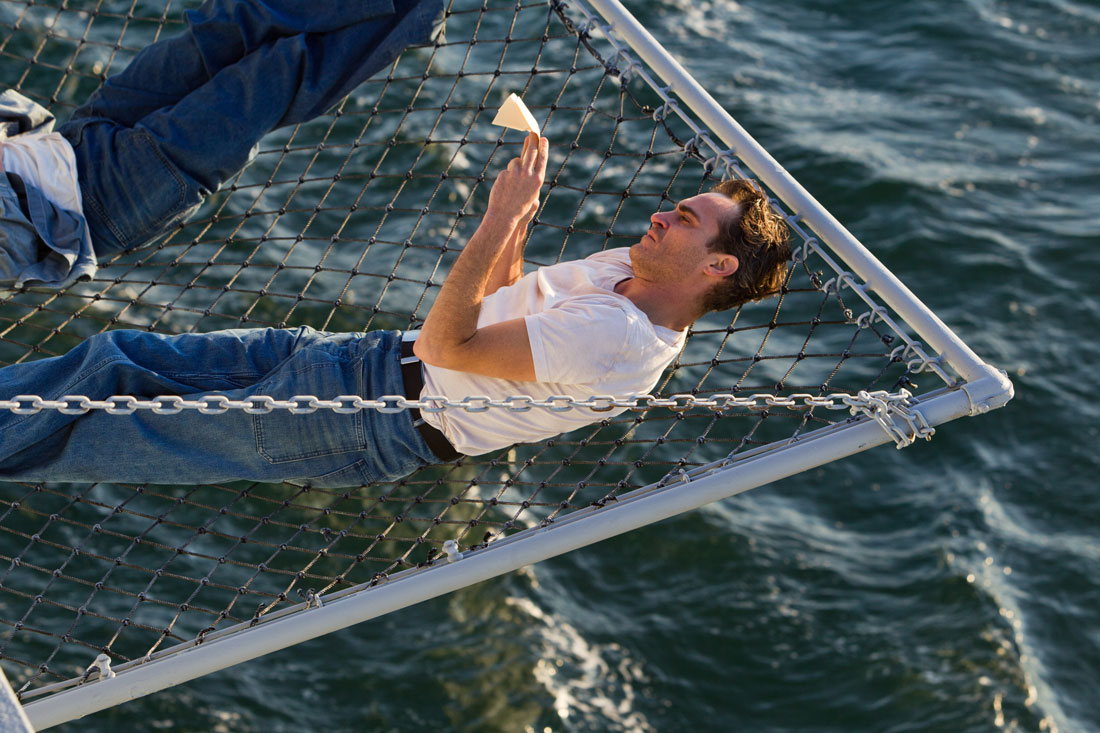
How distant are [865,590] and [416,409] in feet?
9.43

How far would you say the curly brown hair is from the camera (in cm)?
313

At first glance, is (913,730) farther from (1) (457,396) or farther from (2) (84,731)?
(2) (84,731)

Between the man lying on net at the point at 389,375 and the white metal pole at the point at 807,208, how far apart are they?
27 centimetres

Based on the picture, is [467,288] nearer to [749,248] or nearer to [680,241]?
[680,241]

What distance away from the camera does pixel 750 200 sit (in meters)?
3.19

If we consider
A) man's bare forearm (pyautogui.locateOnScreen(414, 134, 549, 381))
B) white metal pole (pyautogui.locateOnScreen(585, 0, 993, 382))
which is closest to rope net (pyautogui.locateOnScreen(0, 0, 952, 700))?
white metal pole (pyautogui.locateOnScreen(585, 0, 993, 382))

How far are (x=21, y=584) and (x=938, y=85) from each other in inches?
237

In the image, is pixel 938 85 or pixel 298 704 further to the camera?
pixel 938 85

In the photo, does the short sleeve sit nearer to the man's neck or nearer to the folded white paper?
the man's neck

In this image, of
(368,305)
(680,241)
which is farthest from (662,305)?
(368,305)

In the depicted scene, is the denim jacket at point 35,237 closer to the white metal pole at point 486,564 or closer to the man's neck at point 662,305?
the white metal pole at point 486,564

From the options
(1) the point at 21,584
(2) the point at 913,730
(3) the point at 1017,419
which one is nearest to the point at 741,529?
(2) the point at 913,730

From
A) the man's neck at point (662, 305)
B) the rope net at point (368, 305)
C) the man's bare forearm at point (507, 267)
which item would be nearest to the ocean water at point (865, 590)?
the rope net at point (368, 305)

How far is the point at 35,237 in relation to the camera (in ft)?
12.2
